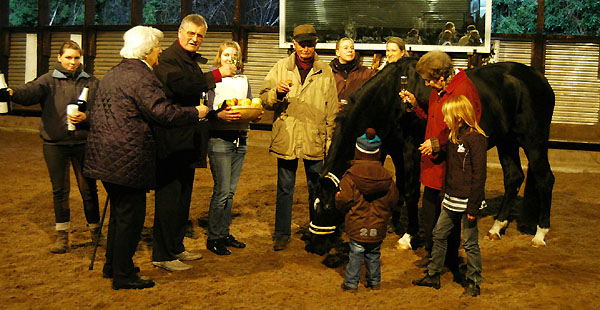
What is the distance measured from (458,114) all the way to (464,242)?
89 cm

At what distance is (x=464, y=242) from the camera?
4047 millimetres


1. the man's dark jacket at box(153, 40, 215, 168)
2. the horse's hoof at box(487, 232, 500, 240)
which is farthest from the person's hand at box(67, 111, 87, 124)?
the horse's hoof at box(487, 232, 500, 240)

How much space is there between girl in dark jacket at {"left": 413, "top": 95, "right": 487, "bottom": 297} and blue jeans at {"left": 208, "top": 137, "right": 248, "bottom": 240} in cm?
177

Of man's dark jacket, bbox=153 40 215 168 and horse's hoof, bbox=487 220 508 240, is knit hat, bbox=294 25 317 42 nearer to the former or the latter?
man's dark jacket, bbox=153 40 215 168

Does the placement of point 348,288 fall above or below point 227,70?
below

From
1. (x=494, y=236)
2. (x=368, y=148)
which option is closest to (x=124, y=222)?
(x=368, y=148)

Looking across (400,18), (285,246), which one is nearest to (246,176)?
(285,246)

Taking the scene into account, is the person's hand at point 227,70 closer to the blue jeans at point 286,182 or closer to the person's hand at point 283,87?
the person's hand at point 283,87

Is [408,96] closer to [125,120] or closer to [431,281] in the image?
[431,281]

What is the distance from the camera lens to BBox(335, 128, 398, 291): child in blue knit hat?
12.9ft

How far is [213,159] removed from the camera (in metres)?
4.87

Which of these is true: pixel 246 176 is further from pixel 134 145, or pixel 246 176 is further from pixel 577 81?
pixel 577 81

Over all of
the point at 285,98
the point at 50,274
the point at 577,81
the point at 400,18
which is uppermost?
the point at 400,18

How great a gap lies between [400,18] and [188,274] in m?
9.42
